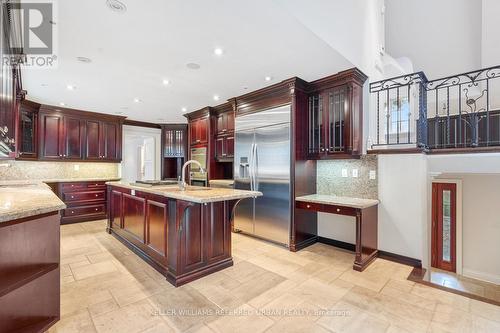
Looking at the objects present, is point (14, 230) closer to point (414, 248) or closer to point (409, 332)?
point (409, 332)

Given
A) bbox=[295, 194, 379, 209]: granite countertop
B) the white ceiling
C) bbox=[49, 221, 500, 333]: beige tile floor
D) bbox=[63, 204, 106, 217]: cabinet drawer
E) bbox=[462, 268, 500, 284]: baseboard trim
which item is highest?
the white ceiling

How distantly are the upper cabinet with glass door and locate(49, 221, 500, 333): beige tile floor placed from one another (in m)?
1.53

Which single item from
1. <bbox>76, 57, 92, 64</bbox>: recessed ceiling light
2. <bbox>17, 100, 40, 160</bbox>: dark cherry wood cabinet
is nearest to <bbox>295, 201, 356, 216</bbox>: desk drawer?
<bbox>76, 57, 92, 64</bbox>: recessed ceiling light

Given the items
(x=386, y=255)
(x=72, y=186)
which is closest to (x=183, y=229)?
(x=386, y=255)

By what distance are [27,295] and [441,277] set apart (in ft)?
18.6

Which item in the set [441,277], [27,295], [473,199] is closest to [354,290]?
[27,295]

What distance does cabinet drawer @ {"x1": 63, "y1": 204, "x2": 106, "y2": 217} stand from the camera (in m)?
5.06

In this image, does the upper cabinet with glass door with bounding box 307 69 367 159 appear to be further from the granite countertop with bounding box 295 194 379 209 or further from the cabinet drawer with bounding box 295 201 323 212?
the cabinet drawer with bounding box 295 201 323 212

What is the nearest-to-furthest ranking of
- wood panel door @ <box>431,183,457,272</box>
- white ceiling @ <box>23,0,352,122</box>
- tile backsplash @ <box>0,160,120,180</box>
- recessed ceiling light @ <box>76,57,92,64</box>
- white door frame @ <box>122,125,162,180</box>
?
white ceiling @ <box>23,0,352,122</box>
recessed ceiling light @ <box>76,57,92,64</box>
tile backsplash @ <box>0,160,120,180</box>
wood panel door @ <box>431,183,457,272</box>
white door frame @ <box>122,125,162,180</box>

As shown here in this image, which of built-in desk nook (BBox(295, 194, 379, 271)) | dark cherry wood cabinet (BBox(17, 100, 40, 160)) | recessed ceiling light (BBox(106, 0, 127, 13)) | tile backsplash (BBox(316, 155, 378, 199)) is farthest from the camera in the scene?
dark cherry wood cabinet (BBox(17, 100, 40, 160))

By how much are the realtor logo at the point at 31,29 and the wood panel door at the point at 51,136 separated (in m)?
2.66

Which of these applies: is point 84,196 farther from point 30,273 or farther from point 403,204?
point 403,204

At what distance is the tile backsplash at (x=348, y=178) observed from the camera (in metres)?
3.43

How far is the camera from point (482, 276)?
15.8 ft
